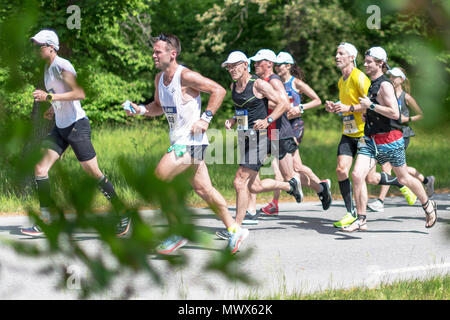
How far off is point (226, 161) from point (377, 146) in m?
6.79

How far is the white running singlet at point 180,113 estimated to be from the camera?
5.32m

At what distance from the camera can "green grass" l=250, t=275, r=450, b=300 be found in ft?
13.6

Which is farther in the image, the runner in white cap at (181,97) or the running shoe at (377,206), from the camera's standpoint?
the running shoe at (377,206)

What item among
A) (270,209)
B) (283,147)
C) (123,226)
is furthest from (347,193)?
(123,226)

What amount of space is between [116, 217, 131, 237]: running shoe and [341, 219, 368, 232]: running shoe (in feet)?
19.1

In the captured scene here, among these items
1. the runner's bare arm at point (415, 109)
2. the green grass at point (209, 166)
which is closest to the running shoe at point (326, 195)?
the green grass at point (209, 166)

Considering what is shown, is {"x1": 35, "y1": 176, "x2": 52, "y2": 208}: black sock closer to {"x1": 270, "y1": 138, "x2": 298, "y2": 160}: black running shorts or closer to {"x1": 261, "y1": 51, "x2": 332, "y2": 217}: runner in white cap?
{"x1": 270, "y1": 138, "x2": 298, "y2": 160}: black running shorts

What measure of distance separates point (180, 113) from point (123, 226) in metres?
4.35

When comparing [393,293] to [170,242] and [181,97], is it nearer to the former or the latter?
[181,97]

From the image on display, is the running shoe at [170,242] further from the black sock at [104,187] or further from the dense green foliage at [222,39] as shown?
the dense green foliage at [222,39]

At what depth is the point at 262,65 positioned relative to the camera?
278 inches

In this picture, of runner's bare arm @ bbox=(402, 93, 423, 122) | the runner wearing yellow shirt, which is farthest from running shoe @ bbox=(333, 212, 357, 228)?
runner's bare arm @ bbox=(402, 93, 423, 122)

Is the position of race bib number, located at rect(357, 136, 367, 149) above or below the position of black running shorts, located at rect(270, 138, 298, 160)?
above
